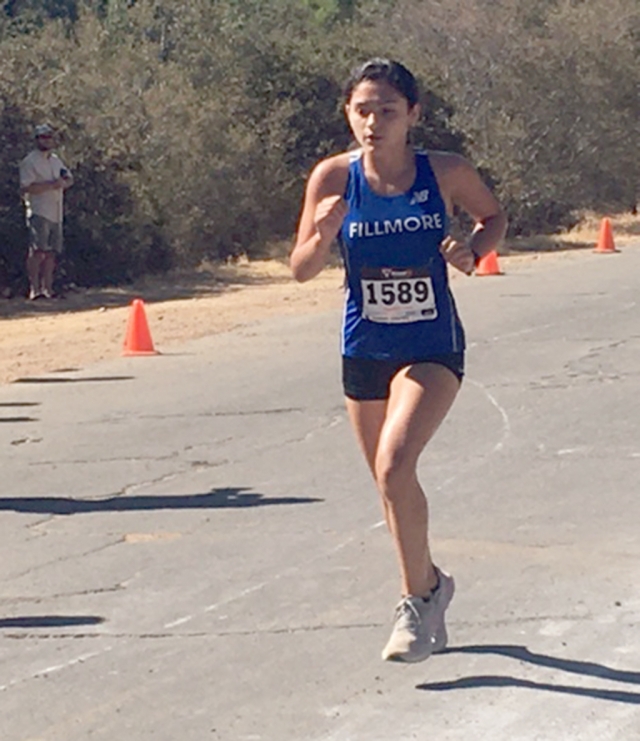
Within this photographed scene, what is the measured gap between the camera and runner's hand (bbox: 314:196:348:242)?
18.2 ft

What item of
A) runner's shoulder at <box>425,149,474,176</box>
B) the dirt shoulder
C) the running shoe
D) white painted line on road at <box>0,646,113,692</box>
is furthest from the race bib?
the dirt shoulder

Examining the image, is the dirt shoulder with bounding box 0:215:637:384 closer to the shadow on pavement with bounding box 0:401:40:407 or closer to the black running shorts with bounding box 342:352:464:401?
the shadow on pavement with bounding box 0:401:40:407

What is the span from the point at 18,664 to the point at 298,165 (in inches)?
876

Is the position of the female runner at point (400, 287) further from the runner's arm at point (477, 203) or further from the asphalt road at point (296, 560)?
the asphalt road at point (296, 560)

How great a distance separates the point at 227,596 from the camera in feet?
22.2

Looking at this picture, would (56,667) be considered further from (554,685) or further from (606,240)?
(606,240)

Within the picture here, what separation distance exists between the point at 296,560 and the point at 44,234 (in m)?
12.7

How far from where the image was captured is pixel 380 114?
5.71m

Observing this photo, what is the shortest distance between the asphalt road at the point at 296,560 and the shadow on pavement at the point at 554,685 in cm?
1

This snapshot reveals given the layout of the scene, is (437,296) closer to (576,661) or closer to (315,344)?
(576,661)

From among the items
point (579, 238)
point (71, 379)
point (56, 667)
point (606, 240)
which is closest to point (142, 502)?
point (56, 667)

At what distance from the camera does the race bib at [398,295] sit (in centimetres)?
568

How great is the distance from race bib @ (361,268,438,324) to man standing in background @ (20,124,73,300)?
45.4 ft

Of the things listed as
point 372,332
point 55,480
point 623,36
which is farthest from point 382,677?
point 623,36
